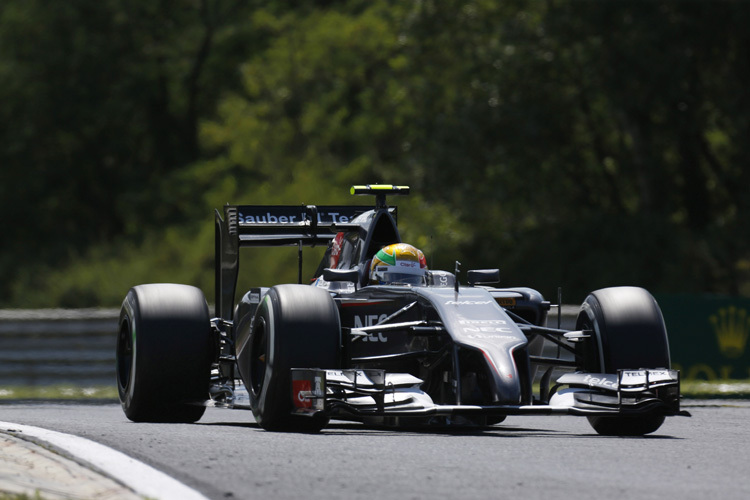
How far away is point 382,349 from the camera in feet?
36.3

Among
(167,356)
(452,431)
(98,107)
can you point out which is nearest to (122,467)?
(452,431)

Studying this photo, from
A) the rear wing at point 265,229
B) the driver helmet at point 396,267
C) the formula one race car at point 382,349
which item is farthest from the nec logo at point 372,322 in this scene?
the rear wing at point 265,229

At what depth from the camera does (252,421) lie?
481 inches

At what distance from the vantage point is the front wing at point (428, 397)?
9.63 meters

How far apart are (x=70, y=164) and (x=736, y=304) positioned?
27252 millimetres

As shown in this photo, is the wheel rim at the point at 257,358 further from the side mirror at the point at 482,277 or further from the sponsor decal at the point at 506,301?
the sponsor decal at the point at 506,301

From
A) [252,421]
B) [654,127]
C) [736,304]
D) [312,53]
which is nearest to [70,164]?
[312,53]

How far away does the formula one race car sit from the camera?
387 inches

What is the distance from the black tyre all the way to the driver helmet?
1.52m

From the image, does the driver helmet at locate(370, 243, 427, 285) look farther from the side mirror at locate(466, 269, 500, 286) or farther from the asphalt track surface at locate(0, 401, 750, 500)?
the asphalt track surface at locate(0, 401, 750, 500)

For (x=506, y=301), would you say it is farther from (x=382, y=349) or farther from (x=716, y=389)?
(x=716, y=389)

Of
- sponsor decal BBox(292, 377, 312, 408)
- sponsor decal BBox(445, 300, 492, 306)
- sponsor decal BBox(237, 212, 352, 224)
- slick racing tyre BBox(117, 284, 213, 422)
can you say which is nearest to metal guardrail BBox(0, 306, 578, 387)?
sponsor decal BBox(237, 212, 352, 224)

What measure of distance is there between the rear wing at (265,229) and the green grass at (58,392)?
14.2 feet

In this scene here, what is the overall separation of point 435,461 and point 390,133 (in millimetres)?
28582
